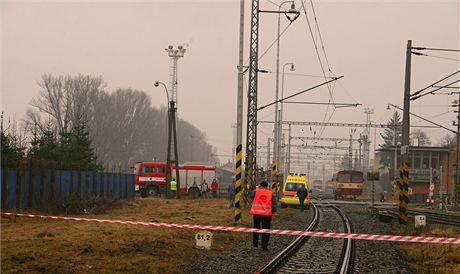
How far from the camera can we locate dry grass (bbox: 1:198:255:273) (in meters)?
11.0

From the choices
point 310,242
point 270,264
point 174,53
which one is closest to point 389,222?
point 310,242

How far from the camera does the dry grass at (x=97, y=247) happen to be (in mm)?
11000

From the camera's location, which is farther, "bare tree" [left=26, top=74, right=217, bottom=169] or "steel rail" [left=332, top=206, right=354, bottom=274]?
"bare tree" [left=26, top=74, right=217, bottom=169]

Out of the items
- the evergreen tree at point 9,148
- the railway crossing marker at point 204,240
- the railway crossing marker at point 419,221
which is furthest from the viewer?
the evergreen tree at point 9,148

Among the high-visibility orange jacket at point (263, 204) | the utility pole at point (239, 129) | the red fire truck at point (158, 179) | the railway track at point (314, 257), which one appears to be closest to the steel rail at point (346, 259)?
the railway track at point (314, 257)

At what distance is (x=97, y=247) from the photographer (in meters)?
13.4

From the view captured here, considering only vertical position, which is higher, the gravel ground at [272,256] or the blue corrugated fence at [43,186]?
the blue corrugated fence at [43,186]

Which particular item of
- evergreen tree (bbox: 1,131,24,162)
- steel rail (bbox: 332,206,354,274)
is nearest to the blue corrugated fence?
Result: evergreen tree (bbox: 1,131,24,162)

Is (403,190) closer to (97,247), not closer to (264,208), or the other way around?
(264,208)

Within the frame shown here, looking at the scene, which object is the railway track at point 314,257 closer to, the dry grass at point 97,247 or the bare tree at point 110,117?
the dry grass at point 97,247

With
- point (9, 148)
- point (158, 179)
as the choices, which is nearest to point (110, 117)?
point (158, 179)

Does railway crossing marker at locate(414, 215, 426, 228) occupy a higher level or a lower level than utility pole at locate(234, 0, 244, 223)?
lower

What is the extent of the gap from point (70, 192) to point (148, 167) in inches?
905

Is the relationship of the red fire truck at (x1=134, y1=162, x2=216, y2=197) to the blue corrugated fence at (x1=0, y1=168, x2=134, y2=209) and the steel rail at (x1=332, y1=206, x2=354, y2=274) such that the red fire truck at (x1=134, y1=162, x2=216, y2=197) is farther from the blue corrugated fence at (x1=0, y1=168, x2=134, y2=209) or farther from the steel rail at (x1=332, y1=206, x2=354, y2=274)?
the steel rail at (x1=332, y1=206, x2=354, y2=274)
